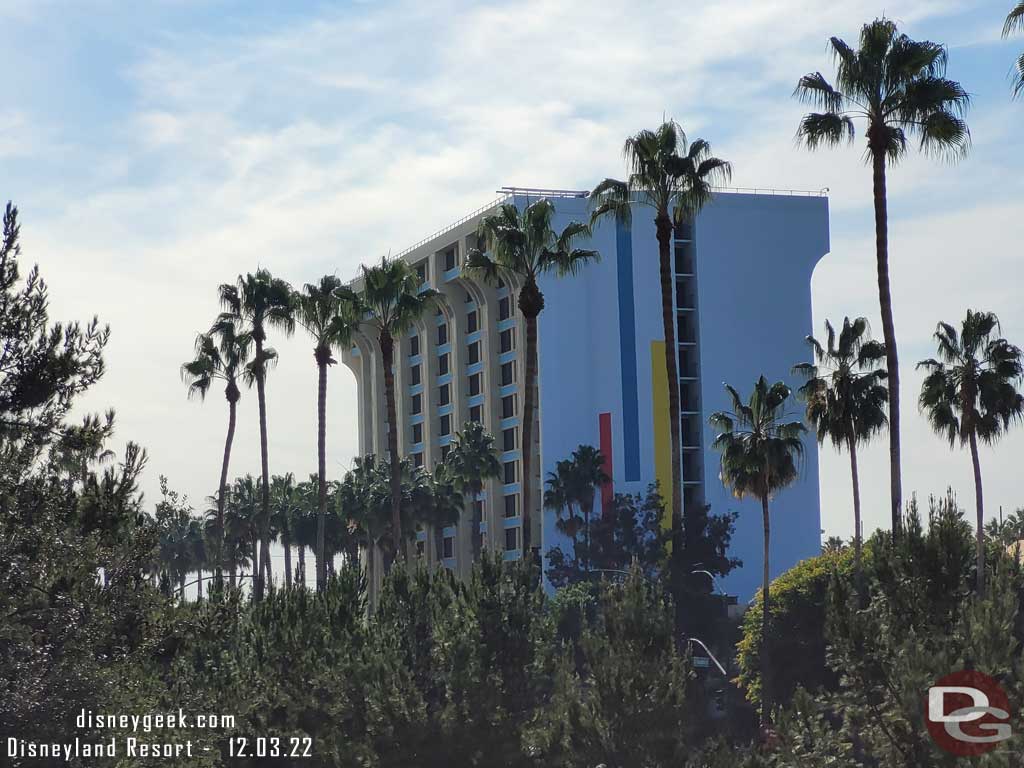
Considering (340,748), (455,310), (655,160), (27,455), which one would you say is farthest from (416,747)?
(455,310)

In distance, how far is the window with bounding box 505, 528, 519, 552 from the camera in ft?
408

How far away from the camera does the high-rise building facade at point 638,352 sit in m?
121

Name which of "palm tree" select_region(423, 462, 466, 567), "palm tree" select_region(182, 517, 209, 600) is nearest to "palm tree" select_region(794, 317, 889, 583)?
"palm tree" select_region(423, 462, 466, 567)

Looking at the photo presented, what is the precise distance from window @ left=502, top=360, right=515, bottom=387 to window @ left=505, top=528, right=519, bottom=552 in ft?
41.2

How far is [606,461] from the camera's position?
390 feet

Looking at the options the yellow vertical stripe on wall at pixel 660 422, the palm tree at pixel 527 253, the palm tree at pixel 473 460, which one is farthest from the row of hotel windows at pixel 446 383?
the palm tree at pixel 527 253

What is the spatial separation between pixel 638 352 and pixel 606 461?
10.2 m

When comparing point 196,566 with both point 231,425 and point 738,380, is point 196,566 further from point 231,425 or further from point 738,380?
point 231,425

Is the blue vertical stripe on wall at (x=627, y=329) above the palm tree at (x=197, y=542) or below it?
above

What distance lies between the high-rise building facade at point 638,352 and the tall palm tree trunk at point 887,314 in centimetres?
7415

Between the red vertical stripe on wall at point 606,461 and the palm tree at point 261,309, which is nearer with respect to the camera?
the palm tree at point 261,309

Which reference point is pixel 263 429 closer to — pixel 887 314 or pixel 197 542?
pixel 887 314

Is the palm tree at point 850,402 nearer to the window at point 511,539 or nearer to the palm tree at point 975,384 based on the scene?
the palm tree at point 975,384

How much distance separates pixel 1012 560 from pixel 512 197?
9658 centimetres
